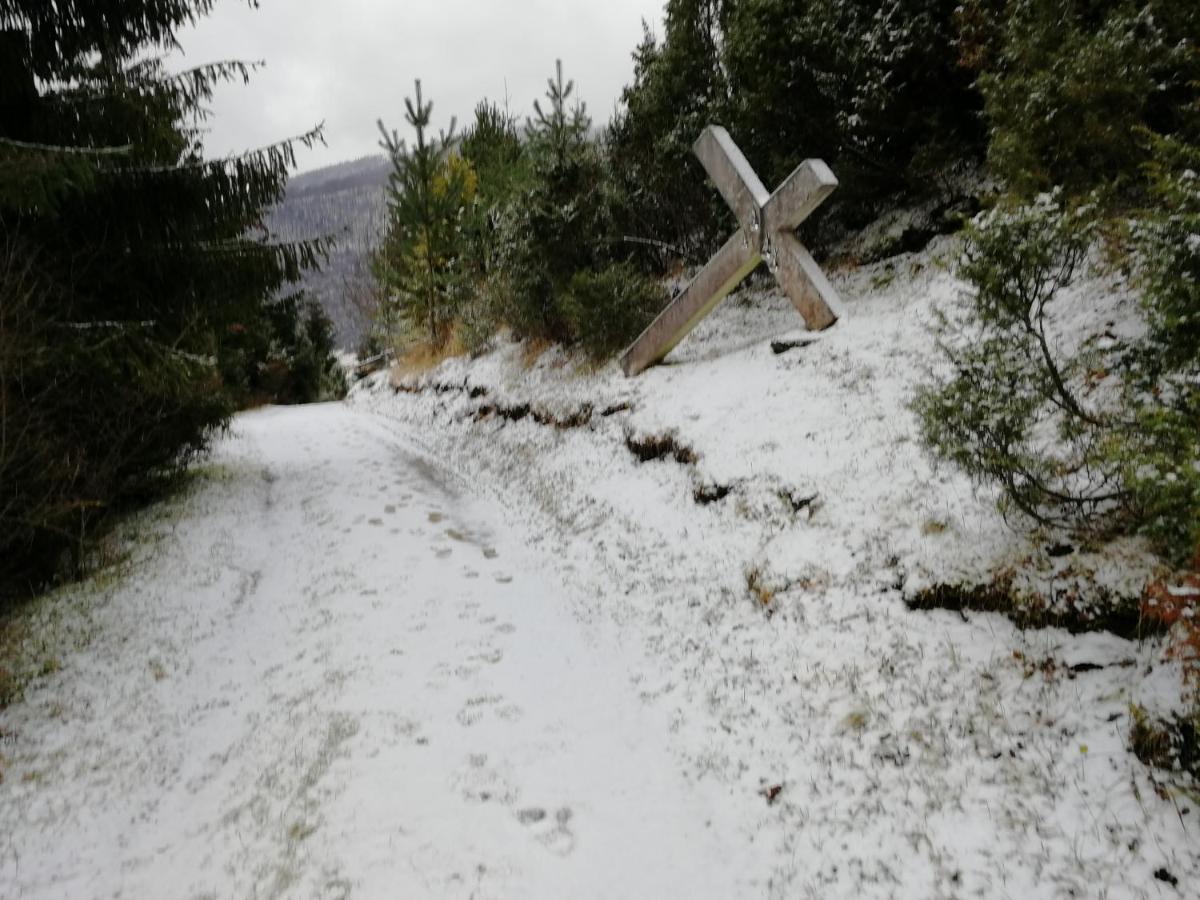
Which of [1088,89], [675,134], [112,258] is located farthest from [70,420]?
[1088,89]

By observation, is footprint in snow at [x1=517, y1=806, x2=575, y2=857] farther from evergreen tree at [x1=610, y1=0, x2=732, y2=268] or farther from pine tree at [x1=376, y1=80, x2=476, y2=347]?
pine tree at [x1=376, y1=80, x2=476, y2=347]

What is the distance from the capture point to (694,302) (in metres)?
9.52

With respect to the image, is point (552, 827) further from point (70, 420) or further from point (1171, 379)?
point (70, 420)

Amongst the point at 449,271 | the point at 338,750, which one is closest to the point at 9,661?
the point at 338,750

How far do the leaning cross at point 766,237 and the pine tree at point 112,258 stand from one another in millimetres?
5912

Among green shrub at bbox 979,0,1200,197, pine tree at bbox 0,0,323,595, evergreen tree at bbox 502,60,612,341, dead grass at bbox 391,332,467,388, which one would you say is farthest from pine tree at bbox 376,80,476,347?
green shrub at bbox 979,0,1200,197

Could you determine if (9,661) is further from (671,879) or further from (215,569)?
(671,879)

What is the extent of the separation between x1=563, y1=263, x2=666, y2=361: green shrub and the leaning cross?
2069 millimetres

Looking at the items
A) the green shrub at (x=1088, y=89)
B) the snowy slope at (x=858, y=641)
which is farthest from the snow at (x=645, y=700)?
the green shrub at (x=1088, y=89)

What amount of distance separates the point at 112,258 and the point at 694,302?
8.45 metres

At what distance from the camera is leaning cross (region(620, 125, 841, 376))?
789 cm

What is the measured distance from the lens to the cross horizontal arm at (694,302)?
8914 mm

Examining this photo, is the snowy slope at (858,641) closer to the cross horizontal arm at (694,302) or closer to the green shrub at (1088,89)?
the cross horizontal arm at (694,302)

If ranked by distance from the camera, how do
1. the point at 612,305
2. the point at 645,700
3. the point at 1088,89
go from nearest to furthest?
the point at 645,700
the point at 1088,89
the point at 612,305
